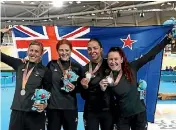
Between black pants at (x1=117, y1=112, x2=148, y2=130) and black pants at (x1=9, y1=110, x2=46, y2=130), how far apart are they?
90cm

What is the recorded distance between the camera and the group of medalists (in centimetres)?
302

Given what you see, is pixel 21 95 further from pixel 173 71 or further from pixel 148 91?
pixel 173 71

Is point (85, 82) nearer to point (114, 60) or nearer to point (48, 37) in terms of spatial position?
point (114, 60)

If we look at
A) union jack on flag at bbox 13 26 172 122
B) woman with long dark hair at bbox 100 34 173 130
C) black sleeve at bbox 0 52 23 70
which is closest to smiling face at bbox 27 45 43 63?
black sleeve at bbox 0 52 23 70

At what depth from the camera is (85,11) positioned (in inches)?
876

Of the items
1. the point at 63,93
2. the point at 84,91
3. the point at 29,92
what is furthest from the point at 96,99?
the point at 29,92

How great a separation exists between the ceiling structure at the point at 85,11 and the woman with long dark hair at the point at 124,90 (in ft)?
51.9

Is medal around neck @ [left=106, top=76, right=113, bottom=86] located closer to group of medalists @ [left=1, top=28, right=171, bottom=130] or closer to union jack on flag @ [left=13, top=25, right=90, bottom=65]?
group of medalists @ [left=1, top=28, right=171, bottom=130]

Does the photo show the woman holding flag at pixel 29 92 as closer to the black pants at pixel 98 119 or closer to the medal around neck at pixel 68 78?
the medal around neck at pixel 68 78

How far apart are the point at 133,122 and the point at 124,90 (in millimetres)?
422

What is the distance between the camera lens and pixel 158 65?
449 centimetres

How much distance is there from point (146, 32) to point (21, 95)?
239cm

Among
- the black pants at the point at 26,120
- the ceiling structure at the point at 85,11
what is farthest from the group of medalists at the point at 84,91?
the ceiling structure at the point at 85,11

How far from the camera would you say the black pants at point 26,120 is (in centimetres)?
305
